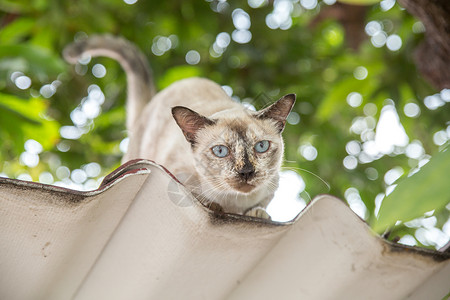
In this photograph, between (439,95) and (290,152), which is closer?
(439,95)

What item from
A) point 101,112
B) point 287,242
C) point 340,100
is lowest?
point 101,112

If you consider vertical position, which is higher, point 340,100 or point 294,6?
point 294,6

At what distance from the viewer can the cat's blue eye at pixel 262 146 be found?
6.02 ft

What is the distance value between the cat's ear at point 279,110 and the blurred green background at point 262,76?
106 cm

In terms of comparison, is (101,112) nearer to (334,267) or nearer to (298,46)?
(298,46)

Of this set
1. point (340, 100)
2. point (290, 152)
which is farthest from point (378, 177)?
point (340, 100)

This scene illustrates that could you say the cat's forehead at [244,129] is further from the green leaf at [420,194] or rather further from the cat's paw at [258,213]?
the green leaf at [420,194]

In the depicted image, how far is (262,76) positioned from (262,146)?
1.79 metres

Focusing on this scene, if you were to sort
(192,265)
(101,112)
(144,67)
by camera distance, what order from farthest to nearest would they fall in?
(101,112) < (144,67) < (192,265)

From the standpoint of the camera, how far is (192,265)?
126 cm

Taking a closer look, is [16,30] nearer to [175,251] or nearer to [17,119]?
[17,119]

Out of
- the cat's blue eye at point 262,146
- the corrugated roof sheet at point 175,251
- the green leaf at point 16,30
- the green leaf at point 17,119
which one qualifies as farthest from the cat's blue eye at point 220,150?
the green leaf at point 16,30

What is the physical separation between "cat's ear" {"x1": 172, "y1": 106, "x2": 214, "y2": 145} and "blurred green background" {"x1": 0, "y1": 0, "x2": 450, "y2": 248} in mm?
1235

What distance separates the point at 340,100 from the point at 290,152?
2.49 ft
